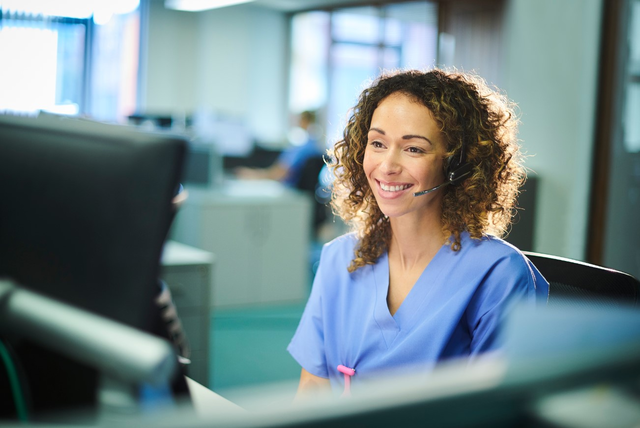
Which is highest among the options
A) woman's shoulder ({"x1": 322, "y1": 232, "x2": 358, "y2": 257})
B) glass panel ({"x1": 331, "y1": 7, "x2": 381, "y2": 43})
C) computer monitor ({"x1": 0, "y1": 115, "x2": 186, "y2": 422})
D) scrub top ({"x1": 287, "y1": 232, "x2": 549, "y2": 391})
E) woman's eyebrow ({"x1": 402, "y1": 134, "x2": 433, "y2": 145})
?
glass panel ({"x1": 331, "y1": 7, "x2": 381, "y2": 43})

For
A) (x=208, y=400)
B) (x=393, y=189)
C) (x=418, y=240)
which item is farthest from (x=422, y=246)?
(x=208, y=400)

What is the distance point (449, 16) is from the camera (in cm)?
498

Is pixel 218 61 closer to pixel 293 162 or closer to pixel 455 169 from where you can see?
pixel 293 162

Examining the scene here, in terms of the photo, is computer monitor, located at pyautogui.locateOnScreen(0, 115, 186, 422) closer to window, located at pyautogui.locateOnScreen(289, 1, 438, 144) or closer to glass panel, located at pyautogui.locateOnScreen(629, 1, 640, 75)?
glass panel, located at pyautogui.locateOnScreen(629, 1, 640, 75)

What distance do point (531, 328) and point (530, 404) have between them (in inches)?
1.4

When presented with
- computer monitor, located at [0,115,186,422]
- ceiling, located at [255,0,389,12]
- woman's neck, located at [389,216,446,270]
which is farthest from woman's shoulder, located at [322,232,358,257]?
ceiling, located at [255,0,389,12]

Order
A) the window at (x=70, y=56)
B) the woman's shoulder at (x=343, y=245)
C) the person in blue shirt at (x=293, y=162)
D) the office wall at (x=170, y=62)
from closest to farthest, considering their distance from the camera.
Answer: the woman's shoulder at (x=343, y=245) < the person in blue shirt at (x=293, y=162) < the window at (x=70, y=56) < the office wall at (x=170, y=62)

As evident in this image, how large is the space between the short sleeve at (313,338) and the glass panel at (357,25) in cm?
721

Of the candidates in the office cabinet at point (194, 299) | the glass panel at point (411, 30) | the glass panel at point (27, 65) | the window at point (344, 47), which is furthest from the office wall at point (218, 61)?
the office cabinet at point (194, 299)

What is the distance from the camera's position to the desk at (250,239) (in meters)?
3.98

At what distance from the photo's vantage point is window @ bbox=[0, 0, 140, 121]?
7.00 m

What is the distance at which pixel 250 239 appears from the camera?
4121mm

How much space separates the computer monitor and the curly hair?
0.71m

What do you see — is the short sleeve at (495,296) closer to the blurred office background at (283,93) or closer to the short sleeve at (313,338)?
the short sleeve at (313,338)
